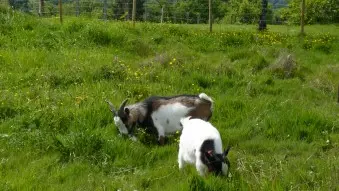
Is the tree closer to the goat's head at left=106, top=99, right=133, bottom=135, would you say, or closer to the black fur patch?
the goat's head at left=106, top=99, right=133, bottom=135

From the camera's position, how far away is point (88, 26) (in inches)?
496

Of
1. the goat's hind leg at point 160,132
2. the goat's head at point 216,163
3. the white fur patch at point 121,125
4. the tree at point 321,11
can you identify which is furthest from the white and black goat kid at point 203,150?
the tree at point 321,11

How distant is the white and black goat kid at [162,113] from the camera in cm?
691

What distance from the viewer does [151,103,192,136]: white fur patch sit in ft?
23.0

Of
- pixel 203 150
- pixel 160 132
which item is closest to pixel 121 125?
pixel 160 132

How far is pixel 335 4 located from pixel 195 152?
32433 millimetres

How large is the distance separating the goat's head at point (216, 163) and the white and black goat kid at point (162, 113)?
1.98 m

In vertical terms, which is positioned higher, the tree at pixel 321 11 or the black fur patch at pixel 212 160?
the tree at pixel 321 11

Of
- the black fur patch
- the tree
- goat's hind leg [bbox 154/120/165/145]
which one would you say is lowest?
goat's hind leg [bbox 154/120/165/145]

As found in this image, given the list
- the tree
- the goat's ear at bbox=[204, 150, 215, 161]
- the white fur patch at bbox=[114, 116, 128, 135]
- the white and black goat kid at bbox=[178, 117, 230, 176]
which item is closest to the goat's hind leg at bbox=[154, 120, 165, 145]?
the white fur patch at bbox=[114, 116, 128, 135]

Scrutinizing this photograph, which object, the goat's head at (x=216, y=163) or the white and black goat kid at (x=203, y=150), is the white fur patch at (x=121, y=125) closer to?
the white and black goat kid at (x=203, y=150)

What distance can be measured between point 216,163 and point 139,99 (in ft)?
12.2

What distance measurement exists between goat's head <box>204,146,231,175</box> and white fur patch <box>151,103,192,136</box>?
214 centimetres

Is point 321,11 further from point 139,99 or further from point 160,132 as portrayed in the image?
point 160,132
